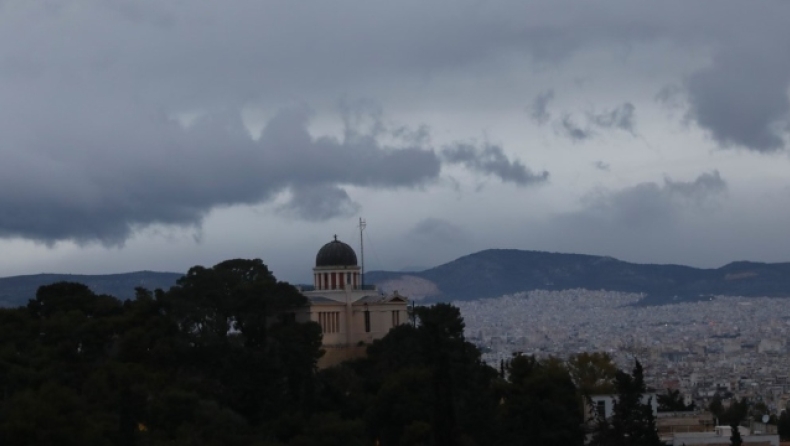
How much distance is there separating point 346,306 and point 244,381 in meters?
13.9

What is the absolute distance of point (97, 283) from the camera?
151 m

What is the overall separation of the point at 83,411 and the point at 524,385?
16.8 metres

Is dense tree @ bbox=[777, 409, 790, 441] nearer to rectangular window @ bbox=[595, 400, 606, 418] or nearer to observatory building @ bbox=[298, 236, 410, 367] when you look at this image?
rectangular window @ bbox=[595, 400, 606, 418]

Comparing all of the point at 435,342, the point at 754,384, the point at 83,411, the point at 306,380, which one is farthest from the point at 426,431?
the point at 754,384

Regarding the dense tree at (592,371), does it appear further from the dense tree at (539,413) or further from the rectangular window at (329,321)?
the dense tree at (539,413)

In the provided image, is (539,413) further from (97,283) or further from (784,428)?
(97,283)

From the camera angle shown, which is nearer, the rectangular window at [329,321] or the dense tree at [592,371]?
the rectangular window at [329,321]

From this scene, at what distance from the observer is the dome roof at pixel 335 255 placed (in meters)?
72.1

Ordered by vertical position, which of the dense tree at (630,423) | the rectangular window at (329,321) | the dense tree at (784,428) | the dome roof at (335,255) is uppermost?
the dome roof at (335,255)

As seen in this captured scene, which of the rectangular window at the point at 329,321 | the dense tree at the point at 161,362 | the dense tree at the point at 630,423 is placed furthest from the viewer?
the rectangular window at the point at 329,321

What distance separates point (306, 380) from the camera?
58250mm

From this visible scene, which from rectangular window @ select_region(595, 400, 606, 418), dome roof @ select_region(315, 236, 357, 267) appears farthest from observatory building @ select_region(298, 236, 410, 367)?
rectangular window @ select_region(595, 400, 606, 418)

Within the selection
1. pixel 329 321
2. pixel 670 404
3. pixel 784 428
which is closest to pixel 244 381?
pixel 329 321

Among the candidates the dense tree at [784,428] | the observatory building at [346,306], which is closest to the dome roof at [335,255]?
the observatory building at [346,306]
